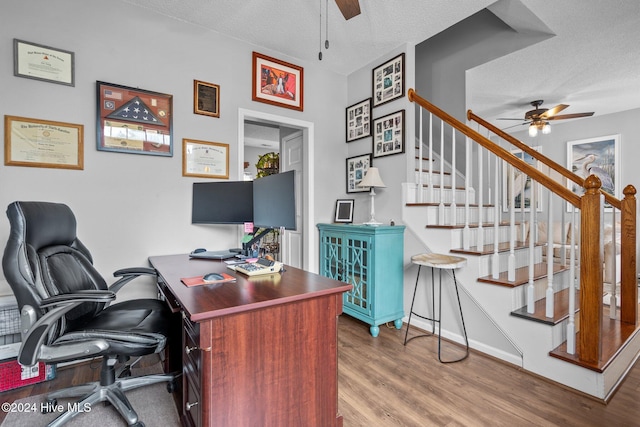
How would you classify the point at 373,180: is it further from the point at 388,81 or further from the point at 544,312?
the point at 544,312

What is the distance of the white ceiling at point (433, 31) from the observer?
7.95ft

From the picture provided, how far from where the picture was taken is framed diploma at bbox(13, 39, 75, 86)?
6.49ft

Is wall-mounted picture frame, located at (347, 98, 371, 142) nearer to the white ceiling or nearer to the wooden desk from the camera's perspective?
the white ceiling

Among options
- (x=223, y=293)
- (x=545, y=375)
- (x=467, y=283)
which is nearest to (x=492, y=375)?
(x=545, y=375)

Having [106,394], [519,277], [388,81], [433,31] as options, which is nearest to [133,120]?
[106,394]

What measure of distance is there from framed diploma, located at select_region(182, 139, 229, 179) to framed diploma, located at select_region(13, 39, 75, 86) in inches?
33.9

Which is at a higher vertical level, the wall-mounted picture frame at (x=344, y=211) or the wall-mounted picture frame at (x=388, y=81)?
the wall-mounted picture frame at (x=388, y=81)

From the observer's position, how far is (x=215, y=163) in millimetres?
2711

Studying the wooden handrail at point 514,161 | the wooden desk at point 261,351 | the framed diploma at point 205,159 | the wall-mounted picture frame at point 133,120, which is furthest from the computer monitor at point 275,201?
the wooden handrail at point 514,161

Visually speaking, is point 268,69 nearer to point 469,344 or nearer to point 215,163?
point 215,163

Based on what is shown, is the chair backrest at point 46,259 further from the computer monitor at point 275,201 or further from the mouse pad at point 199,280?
the computer monitor at point 275,201

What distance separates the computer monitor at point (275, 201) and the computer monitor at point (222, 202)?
15 centimetres

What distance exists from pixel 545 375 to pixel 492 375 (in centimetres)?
31

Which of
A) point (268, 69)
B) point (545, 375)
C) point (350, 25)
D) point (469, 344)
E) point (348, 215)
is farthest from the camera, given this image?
point (348, 215)
